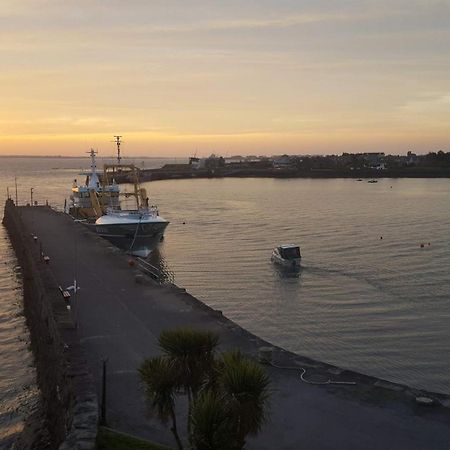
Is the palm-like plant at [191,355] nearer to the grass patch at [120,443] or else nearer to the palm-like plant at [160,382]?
the palm-like plant at [160,382]

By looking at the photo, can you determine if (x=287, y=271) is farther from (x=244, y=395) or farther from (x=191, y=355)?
(x=244, y=395)

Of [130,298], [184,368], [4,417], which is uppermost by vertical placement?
[184,368]

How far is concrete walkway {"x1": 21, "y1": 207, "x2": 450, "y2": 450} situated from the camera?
33.6 ft

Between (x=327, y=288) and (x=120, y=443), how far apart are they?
66.7 ft

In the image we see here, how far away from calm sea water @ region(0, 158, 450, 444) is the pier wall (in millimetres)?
983

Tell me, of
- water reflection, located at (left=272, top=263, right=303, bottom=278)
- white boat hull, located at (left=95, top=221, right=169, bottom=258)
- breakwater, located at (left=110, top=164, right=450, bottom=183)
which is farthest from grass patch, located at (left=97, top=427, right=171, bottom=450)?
breakwater, located at (left=110, top=164, right=450, bottom=183)

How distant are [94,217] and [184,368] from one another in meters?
43.3

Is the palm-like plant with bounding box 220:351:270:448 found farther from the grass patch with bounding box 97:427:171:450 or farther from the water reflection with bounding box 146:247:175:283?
the water reflection with bounding box 146:247:175:283

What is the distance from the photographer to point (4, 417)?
1538 centimetres

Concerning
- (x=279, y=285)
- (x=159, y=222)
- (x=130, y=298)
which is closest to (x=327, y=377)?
(x=130, y=298)

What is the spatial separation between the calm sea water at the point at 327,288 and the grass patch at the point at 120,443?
5889mm

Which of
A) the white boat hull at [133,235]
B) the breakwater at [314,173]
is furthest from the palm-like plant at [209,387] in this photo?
the breakwater at [314,173]

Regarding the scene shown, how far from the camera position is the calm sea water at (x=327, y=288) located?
19.5 meters

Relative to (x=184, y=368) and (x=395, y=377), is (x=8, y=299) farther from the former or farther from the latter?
(x=184, y=368)
